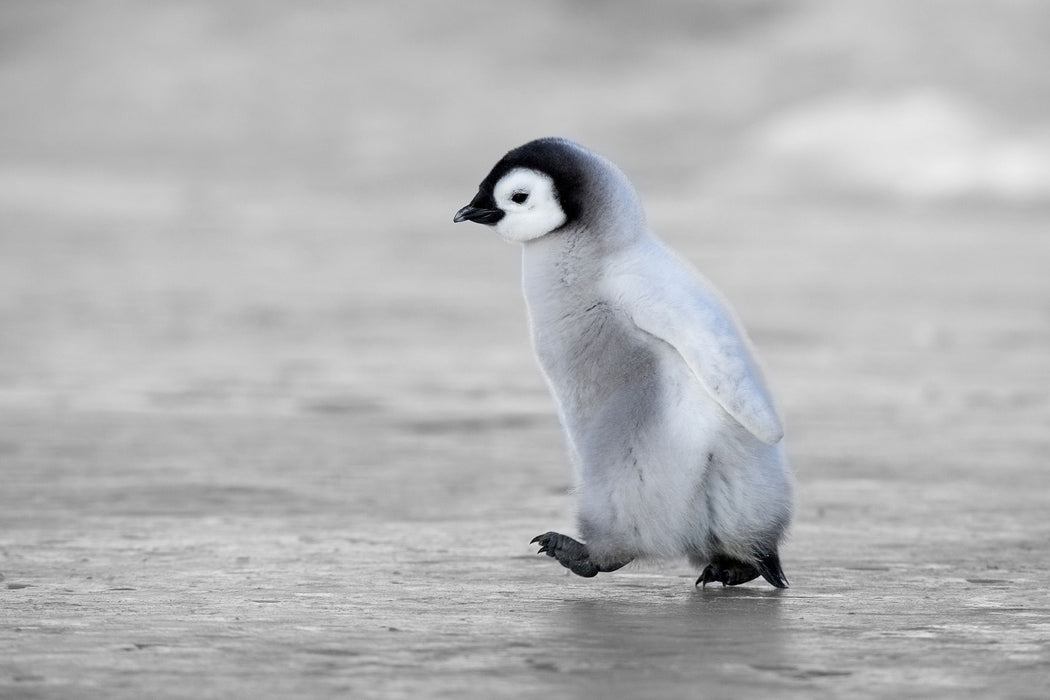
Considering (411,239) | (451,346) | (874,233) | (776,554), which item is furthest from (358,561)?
(874,233)

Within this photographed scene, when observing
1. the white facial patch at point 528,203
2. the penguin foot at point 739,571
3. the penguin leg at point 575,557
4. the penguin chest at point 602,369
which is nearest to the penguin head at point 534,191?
the white facial patch at point 528,203

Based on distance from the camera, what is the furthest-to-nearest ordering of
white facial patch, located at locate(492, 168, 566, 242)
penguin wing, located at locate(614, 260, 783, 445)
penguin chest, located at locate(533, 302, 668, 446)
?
white facial patch, located at locate(492, 168, 566, 242)
penguin chest, located at locate(533, 302, 668, 446)
penguin wing, located at locate(614, 260, 783, 445)

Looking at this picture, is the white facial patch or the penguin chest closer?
the penguin chest

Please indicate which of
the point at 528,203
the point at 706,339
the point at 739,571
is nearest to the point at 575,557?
the point at 739,571

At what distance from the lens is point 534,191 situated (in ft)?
12.4

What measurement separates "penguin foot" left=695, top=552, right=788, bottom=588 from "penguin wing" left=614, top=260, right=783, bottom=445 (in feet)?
0.89

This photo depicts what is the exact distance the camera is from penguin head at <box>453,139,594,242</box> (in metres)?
3.76

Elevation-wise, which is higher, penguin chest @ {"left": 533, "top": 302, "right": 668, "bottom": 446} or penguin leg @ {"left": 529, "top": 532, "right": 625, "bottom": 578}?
penguin chest @ {"left": 533, "top": 302, "right": 668, "bottom": 446}

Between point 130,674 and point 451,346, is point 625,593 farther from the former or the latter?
point 451,346

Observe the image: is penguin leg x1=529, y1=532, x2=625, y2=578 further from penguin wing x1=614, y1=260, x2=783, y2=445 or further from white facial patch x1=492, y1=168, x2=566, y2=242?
white facial patch x1=492, y1=168, x2=566, y2=242

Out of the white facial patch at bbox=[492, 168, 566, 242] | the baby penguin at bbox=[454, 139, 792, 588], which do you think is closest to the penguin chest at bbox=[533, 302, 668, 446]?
the baby penguin at bbox=[454, 139, 792, 588]

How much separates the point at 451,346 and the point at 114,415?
4.29m

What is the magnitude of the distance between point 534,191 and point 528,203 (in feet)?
0.10

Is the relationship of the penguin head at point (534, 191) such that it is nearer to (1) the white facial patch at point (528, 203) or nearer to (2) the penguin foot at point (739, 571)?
(1) the white facial patch at point (528, 203)
